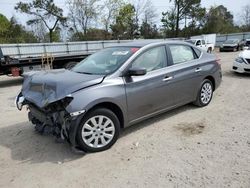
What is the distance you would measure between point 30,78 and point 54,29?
34.4m

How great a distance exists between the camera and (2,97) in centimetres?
863

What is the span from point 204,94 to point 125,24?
3834cm

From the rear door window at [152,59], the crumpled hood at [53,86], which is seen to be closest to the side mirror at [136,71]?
the rear door window at [152,59]

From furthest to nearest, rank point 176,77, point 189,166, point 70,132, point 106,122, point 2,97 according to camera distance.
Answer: point 2,97
point 176,77
point 106,122
point 70,132
point 189,166

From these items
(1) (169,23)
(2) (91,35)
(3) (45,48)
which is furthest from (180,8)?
(3) (45,48)

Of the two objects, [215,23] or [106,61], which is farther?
[215,23]

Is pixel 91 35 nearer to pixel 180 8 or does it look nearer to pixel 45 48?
pixel 180 8

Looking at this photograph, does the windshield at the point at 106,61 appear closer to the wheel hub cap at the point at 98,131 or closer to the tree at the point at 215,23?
the wheel hub cap at the point at 98,131

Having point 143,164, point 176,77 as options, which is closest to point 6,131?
point 143,164

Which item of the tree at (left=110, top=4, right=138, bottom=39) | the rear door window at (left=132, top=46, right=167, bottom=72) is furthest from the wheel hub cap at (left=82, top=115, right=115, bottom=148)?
the tree at (left=110, top=4, right=138, bottom=39)

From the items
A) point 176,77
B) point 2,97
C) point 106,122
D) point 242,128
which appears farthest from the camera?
point 2,97

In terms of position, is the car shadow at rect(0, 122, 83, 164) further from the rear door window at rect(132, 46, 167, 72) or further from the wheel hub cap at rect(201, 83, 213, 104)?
the wheel hub cap at rect(201, 83, 213, 104)

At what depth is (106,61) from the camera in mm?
4887

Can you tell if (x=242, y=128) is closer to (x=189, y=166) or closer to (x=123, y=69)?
(x=189, y=166)
